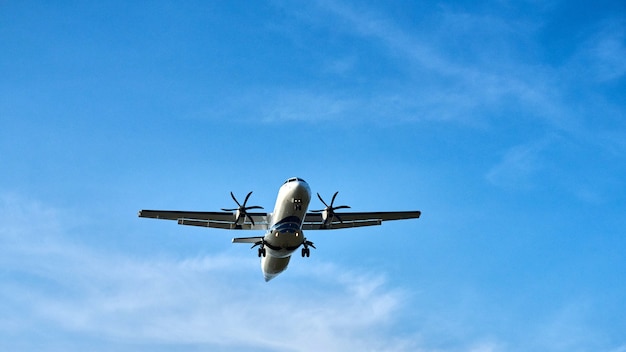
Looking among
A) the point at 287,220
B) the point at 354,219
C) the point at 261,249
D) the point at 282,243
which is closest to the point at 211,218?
the point at 261,249

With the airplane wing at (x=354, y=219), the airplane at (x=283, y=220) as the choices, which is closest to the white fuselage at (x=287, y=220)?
the airplane at (x=283, y=220)

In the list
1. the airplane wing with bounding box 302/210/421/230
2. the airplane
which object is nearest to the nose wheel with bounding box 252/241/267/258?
the airplane

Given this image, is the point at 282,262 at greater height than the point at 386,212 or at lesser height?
lesser

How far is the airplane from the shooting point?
5456 cm

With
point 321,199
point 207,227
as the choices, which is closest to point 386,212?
point 321,199

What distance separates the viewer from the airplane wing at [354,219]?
6256 centimetres

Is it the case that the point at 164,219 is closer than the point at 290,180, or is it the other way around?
the point at 290,180

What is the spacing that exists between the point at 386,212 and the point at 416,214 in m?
2.97

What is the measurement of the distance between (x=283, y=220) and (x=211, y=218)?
876 cm

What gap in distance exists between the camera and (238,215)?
57.7 metres

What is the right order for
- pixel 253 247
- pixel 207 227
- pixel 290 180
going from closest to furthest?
pixel 290 180
pixel 253 247
pixel 207 227

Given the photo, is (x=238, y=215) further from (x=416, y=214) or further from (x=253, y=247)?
(x=416, y=214)

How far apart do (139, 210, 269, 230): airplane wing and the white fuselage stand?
11.7 ft

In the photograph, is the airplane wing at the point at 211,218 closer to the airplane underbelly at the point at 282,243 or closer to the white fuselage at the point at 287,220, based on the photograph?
the airplane underbelly at the point at 282,243
